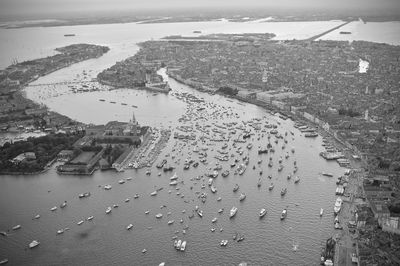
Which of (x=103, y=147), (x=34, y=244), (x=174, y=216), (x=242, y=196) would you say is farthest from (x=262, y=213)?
(x=103, y=147)

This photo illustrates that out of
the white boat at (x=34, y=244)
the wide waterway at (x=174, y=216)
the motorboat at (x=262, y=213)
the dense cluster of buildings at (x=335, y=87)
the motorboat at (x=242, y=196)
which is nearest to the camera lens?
the wide waterway at (x=174, y=216)

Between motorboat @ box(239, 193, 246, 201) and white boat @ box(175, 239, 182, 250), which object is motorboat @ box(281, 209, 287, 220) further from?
white boat @ box(175, 239, 182, 250)

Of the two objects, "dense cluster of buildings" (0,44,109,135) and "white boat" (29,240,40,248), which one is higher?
"dense cluster of buildings" (0,44,109,135)

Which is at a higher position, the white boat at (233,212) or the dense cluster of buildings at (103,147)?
the dense cluster of buildings at (103,147)

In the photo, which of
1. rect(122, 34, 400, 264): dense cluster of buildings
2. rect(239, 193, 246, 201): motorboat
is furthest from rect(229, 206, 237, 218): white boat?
rect(122, 34, 400, 264): dense cluster of buildings

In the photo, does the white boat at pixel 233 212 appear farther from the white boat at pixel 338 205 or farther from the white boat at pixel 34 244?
the white boat at pixel 34 244

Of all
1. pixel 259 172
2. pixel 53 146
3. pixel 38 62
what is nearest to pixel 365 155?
pixel 259 172

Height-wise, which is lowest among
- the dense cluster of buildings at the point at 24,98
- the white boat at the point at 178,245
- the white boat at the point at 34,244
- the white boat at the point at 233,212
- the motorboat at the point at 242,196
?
the white boat at the point at 34,244

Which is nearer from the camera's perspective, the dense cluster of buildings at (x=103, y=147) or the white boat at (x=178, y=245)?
the white boat at (x=178, y=245)

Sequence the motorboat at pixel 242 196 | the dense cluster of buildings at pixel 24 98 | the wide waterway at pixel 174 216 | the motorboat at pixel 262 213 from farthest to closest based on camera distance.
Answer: the dense cluster of buildings at pixel 24 98
the motorboat at pixel 242 196
the motorboat at pixel 262 213
the wide waterway at pixel 174 216

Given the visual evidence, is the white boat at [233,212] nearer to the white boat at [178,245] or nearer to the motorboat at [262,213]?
the motorboat at [262,213]

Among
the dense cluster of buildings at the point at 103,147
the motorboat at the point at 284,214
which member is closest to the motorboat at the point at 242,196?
the motorboat at the point at 284,214

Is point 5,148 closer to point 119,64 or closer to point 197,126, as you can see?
point 197,126
